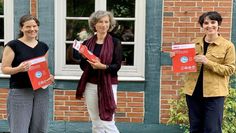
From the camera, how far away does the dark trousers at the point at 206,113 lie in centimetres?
398

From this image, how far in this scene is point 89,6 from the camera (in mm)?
5641

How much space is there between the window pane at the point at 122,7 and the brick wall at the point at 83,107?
1.10 meters

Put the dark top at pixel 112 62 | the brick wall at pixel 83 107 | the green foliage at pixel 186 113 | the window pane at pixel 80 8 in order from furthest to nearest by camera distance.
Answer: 1. the window pane at pixel 80 8
2. the brick wall at pixel 83 107
3. the green foliage at pixel 186 113
4. the dark top at pixel 112 62

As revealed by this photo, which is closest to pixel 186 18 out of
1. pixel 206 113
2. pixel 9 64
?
pixel 206 113

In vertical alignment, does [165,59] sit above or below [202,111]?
above

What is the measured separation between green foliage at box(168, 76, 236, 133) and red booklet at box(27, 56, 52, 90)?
1.92m

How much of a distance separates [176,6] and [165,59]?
724 millimetres

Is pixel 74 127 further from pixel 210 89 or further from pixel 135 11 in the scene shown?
pixel 210 89

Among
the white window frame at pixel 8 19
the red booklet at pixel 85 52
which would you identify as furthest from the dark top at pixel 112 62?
the white window frame at pixel 8 19

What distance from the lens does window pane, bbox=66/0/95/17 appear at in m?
5.62

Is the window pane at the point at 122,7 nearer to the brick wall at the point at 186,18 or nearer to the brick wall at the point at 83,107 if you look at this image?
the brick wall at the point at 186,18

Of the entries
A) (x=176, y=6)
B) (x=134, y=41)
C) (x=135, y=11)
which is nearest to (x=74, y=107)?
(x=134, y=41)

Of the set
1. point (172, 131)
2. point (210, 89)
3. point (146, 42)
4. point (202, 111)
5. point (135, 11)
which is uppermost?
point (135, 11)

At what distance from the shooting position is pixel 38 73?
12.9 feet
